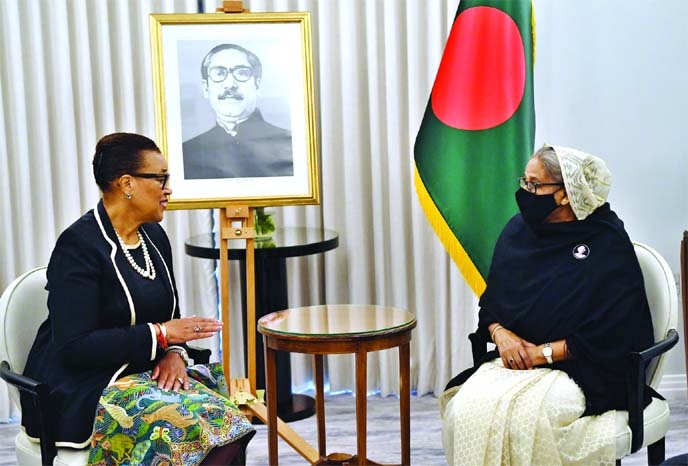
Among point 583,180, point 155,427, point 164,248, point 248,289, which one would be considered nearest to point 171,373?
point 155,427

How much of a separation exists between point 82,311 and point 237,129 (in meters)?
1.42

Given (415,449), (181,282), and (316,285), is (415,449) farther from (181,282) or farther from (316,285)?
(181,282)

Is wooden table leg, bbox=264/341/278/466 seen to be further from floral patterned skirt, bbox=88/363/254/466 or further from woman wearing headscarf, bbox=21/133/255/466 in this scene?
floral patterned skirt, bbox=88/363/254/466

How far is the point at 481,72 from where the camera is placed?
393cm

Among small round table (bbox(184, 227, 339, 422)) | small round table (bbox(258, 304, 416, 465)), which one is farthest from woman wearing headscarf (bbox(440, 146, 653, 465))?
small round table (bbox(184, 227, 339, 422))

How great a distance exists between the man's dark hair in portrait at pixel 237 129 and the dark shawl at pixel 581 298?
44.5 inches

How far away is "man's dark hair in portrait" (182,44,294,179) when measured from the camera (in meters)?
3.71

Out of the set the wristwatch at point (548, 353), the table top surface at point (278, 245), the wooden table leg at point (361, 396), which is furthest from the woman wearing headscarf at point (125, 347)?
the table top surface at point (278, 245)

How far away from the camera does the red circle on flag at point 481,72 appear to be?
12.8 ft

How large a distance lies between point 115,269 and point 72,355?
274 mm

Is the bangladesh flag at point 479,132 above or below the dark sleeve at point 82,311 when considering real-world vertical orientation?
above

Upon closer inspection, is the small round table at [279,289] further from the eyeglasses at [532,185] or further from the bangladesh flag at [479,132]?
the eyeglasses at [532,185]

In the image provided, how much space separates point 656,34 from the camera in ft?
13.9

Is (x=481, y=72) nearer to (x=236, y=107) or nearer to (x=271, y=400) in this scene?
(x=236, y=107)
